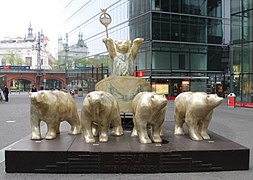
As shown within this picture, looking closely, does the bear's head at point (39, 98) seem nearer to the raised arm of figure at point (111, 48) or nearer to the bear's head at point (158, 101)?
the bear's head at point (158, 101)

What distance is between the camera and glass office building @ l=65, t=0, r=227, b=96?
1129 inches

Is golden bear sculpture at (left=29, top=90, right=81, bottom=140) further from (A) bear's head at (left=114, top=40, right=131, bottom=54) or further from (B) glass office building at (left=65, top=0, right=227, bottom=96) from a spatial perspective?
(B) glass office building at (left=65, top=0, right=227, bottom=96)

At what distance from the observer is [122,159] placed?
5480 mm

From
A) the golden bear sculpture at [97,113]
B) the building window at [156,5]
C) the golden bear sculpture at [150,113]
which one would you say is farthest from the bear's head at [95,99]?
the building window at [156,5]

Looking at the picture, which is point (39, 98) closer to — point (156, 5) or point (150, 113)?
point (150, 113)

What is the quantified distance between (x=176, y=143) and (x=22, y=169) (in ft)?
10.1

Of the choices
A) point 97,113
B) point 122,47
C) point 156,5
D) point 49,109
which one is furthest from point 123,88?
point 156,5

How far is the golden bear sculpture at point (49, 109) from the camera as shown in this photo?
6.33m

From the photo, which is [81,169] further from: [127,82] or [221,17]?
[221,17]

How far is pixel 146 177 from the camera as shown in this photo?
5.26 meters

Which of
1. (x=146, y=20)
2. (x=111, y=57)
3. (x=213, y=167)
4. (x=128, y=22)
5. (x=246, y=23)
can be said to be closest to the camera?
(x=213, y=167)

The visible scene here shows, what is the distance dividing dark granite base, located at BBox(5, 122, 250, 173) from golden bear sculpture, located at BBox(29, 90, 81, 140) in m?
0.92

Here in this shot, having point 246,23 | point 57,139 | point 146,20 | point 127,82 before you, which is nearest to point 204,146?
point 57,139

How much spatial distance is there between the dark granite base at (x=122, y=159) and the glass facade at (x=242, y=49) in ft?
58.1
